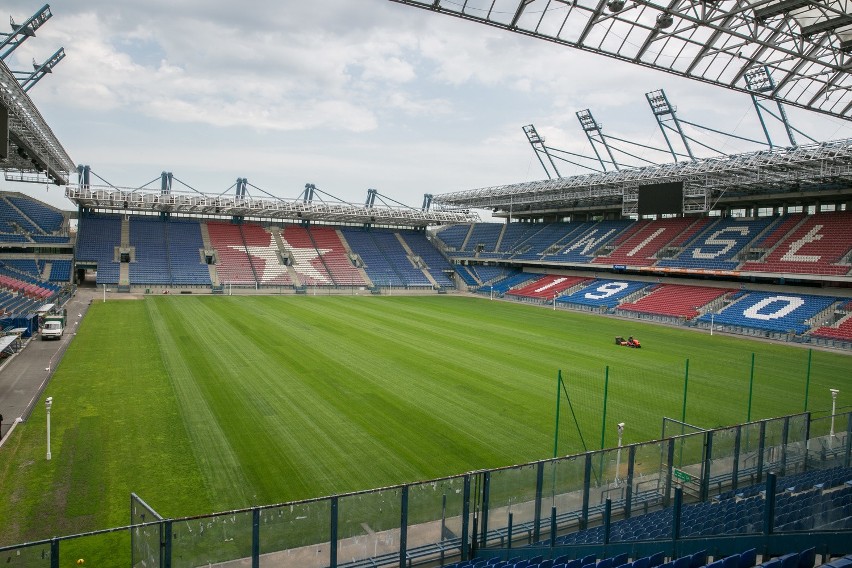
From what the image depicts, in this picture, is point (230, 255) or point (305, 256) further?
point (305, 256)

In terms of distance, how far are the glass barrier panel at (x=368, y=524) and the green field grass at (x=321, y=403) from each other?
3585mm

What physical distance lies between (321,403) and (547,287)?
37782 millimetres

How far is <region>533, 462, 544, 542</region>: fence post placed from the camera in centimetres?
862

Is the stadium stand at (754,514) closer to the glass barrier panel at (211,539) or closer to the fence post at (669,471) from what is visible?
the fence post at (669,471)

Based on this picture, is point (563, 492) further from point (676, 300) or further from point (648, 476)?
point (676, 300)

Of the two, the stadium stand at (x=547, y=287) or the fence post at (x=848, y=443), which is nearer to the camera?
the fence post at (x=848, y=443)

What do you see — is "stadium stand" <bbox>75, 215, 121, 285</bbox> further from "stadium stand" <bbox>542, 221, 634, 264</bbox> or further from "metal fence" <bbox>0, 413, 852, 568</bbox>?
"metal fence" <bbox>0, 413, 852, 568</bbox>

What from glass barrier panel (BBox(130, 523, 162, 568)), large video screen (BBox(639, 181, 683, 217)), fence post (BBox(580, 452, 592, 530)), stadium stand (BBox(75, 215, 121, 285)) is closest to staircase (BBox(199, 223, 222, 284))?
stadium stand (BBox(75, 215, 121, 285))

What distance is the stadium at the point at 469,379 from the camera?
7727mm

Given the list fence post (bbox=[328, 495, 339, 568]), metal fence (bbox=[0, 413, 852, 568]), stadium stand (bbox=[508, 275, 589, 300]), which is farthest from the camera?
stadium stand (bbox=[508, 275, 589, 300])

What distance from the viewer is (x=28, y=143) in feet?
85.5

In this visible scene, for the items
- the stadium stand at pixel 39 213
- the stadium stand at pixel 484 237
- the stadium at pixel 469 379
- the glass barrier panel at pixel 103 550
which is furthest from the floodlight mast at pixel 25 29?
the stadium stand at pixel 484 237

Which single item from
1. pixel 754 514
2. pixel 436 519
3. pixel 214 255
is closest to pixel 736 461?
pixel 754 514

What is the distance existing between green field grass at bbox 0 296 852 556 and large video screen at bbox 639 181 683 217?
7.09 meters
